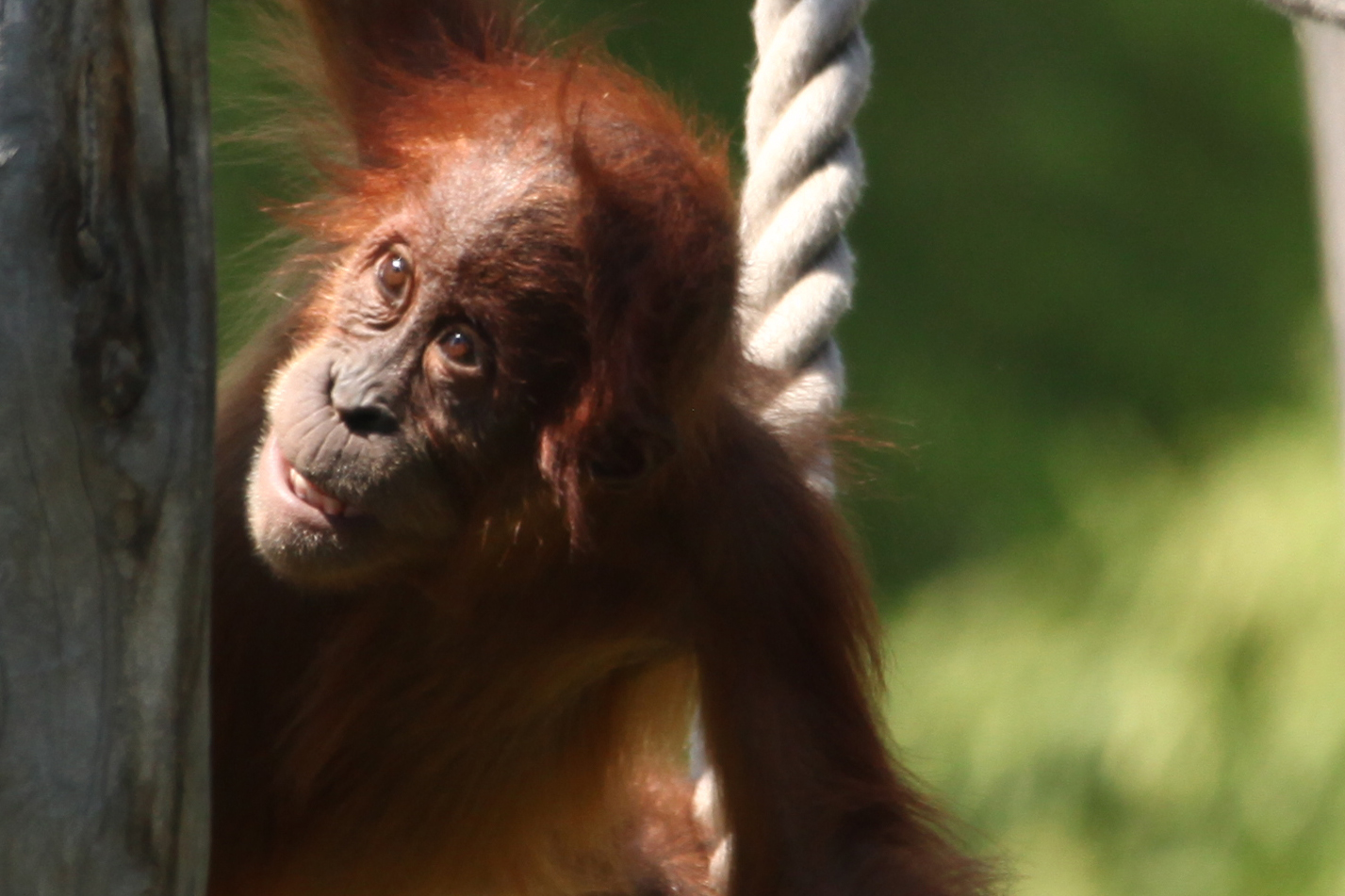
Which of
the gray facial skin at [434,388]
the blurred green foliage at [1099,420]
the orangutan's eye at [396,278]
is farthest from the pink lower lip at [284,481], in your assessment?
the blurred green foliage at [1099,420]

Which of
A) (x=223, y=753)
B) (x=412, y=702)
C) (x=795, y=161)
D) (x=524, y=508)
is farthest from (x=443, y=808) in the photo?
(x=795, y=161)

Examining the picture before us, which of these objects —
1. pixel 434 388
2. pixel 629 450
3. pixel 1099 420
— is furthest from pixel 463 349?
pixel 1099 420

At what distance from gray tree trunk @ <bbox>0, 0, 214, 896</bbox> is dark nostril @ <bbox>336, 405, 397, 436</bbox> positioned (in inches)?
28.8

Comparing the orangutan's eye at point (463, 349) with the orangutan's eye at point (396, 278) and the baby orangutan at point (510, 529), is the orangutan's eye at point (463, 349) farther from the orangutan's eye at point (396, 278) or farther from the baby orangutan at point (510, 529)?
the orangutan's eye at point (396, 278)

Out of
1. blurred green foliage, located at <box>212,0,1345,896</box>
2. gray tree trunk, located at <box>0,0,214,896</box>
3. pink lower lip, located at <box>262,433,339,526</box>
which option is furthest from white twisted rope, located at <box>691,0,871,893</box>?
blurred green foliage, located at <box>212,0,1345,896</box>

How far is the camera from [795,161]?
114 inches

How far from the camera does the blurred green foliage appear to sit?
6.34m

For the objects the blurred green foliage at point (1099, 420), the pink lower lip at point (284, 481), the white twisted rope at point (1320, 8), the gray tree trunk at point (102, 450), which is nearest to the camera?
the gray tree trunk at point (102, 450)

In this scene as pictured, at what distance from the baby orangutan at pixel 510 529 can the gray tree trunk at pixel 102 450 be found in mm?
743

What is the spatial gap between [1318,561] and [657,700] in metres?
4.04

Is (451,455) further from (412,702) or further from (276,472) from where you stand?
(412,702)

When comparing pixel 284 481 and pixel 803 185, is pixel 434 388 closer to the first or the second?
pixel 284 481

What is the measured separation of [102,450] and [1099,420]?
603 centimetres

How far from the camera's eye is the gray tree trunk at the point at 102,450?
157cm
